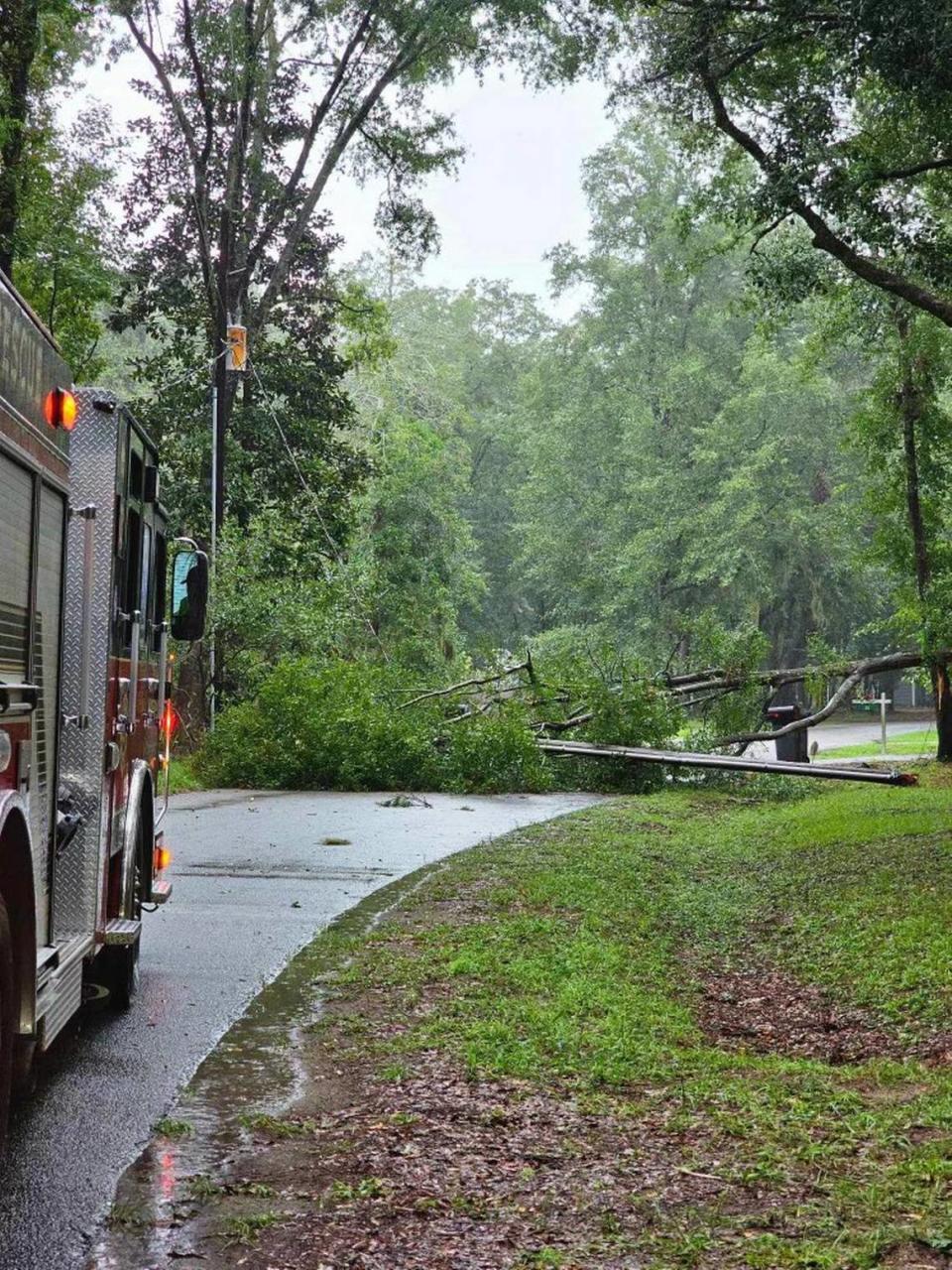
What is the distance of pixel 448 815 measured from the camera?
17.6 metres

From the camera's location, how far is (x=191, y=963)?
8.47m

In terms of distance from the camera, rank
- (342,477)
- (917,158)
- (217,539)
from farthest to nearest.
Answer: (342,477)
(217,539)
(917,158)

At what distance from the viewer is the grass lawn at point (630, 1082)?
4.07 meters

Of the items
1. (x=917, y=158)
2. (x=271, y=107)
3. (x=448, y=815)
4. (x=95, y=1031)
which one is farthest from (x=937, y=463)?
(x=95, y=1031)

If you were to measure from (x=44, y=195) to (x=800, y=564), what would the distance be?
32655 mm

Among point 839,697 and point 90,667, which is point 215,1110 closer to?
point 90,667

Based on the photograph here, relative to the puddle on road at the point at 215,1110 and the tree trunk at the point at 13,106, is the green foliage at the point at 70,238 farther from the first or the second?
the puddle on road at the point at 215,1110

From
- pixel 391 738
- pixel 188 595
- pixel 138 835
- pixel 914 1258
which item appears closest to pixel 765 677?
pixel 391 738

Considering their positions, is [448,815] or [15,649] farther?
[448,815]

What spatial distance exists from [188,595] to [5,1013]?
12.9 feet

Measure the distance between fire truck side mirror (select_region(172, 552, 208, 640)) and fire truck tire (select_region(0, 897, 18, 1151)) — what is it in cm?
373

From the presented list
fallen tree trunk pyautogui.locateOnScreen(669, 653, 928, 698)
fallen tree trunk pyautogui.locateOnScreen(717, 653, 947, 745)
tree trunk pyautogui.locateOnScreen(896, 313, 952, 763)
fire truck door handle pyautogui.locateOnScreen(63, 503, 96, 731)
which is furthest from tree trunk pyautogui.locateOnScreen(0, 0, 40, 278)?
fire truck door handle pyautogui.locateOnScreen(63, 503, 96, 731)

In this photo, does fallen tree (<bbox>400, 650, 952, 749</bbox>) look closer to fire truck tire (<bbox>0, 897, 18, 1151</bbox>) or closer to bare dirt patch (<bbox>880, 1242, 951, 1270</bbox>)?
fire truck tire (<bbox>0, 897, 18, 1151</bbox>)

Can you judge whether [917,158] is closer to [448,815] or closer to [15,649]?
[448,815]
